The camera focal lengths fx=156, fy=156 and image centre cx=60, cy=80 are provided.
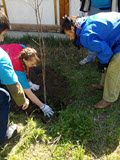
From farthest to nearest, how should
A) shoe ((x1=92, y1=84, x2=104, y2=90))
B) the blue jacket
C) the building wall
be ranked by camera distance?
the building wall < shoe ((x1=92, y1=84, x2=104, y2=90)) < the blue jacket

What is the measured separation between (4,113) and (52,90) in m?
1.13

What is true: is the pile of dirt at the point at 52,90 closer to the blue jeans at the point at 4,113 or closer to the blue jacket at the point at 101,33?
the blue jeans at the point at 4,113

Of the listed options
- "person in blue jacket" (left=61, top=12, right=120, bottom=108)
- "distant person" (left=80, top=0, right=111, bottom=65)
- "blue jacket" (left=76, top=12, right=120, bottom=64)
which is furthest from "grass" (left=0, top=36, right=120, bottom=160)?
"distant person" (left=80, top=0, right=111, bottom=65)

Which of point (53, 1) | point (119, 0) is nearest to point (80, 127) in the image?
point (119, 0)

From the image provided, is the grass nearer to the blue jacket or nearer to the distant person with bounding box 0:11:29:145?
the distant person with bounding box 0:11:29:145

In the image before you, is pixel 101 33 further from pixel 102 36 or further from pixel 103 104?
pixel 103 104

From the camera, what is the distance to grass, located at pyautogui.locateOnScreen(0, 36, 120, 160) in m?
1.84

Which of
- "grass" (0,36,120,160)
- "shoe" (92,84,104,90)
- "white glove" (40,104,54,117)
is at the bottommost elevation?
"grass" (0,36,120,160)

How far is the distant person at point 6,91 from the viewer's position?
1.48 m

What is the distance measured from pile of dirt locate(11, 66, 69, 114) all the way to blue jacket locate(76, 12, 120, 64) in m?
1.01

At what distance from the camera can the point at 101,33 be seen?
183cm

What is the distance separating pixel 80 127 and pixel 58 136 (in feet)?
1.02

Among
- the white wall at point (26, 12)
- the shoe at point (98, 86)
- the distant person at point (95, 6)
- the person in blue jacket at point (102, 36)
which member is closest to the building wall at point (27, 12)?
the white wall at point (26, 12)

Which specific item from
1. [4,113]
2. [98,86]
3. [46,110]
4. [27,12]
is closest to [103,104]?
[98,86]
